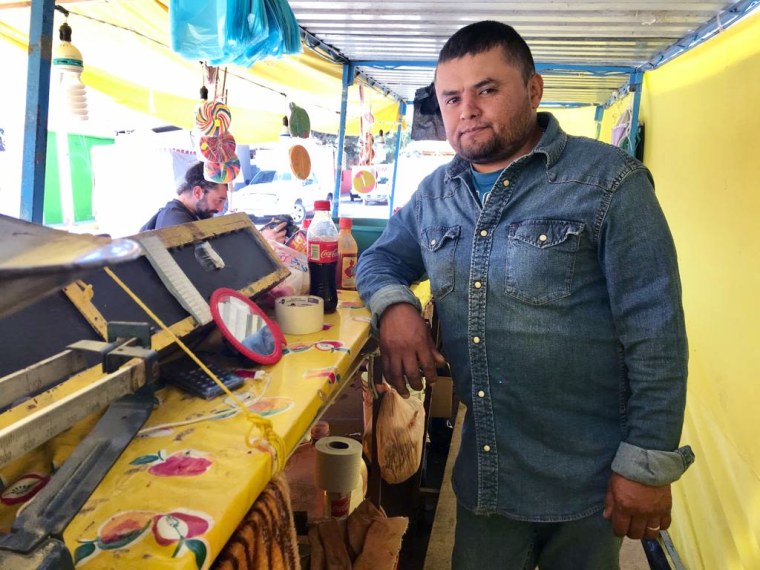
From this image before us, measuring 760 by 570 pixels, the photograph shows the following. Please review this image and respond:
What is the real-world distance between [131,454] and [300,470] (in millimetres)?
1271

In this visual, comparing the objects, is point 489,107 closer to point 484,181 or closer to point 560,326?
point 484,181

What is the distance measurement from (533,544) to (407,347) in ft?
2.28

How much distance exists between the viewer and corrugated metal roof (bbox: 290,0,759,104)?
2.97 meters

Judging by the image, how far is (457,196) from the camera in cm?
147

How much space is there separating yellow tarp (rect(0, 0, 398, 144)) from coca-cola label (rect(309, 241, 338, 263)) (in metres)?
1.41

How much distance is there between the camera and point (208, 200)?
3.96 meters

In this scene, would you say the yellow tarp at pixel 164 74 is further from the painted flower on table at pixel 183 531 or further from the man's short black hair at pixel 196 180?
the painted flower on table at pixel 183 531

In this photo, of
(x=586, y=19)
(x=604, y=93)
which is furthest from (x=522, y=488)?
(x=604, y=93)

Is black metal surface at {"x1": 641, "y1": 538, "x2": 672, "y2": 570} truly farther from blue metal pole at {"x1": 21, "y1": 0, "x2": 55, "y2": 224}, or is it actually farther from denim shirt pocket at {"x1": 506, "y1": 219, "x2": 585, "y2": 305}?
blue metal pole at {"x1": 21, "y1": 0, "x2": 55, "y2": 224}

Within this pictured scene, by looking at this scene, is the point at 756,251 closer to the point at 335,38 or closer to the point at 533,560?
the point at 533,560

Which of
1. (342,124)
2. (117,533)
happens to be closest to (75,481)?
(117,533)

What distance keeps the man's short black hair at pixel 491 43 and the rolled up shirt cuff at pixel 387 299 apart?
0.65 metres

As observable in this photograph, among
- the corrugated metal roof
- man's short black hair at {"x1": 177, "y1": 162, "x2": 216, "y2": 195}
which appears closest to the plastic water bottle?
the corrugated metal roof

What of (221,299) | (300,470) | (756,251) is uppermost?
(756,251)
